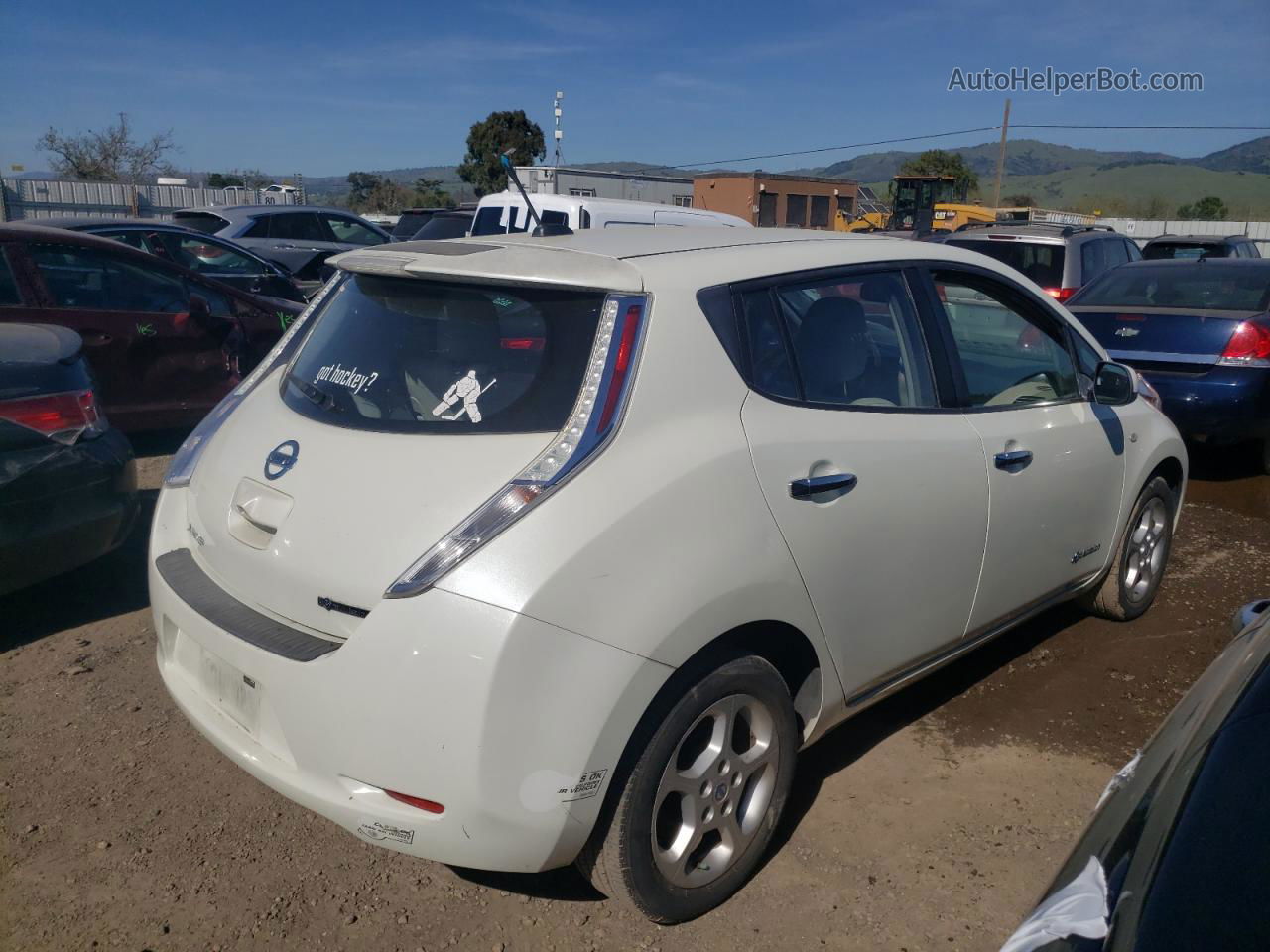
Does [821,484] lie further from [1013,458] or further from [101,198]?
[101,198]

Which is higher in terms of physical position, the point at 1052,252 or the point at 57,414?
the point at 1052,252

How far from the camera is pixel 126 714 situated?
12.0 feet

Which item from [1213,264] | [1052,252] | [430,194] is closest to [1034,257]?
[1052,252]

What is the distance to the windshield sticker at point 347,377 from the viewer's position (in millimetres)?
2727

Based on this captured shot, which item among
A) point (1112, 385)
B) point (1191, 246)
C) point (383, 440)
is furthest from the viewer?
point (1191, 246)

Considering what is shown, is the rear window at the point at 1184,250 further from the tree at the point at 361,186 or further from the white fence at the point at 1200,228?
the tree at the point at 361,186

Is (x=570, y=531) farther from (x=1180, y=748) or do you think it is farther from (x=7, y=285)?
(x=7, y=285)

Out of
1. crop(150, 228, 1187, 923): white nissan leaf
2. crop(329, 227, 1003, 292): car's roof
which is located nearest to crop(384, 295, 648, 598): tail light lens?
crop(150, 228, 1187, 923): white nissan leaf

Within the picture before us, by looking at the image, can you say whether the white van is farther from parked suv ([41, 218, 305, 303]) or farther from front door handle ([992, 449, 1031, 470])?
front door handle ([992, 449, 1031, 470])

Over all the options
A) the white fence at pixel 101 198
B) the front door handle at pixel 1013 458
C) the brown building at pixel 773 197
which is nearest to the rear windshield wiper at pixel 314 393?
the front door handle at pixel 1013 458

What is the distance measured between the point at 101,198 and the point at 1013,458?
29854mm

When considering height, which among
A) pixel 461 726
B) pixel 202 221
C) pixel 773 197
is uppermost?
pixel 773 197

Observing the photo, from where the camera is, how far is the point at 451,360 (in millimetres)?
2607

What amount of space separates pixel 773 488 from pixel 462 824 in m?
1.10
